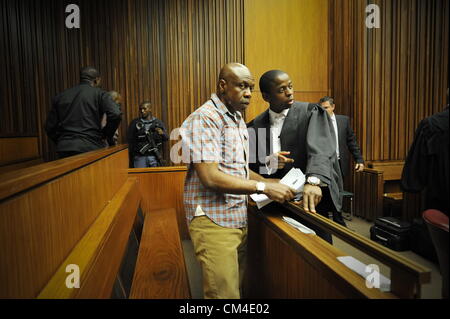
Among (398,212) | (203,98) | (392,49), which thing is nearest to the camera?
(398,212)

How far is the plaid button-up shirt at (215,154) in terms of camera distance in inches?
51.0

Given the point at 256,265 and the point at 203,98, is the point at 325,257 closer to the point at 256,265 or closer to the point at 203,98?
the point at 256,265

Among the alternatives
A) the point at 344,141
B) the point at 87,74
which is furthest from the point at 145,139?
the point at 344,141

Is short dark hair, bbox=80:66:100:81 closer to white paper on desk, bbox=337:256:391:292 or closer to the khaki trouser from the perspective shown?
the khaki trouser

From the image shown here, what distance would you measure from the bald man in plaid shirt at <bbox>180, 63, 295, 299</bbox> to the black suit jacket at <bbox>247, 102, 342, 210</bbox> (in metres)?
0.25

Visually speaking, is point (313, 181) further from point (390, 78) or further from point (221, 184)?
point (390, 78)

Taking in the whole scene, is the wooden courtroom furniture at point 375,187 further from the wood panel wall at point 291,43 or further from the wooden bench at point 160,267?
the wooden bench at point 160,267

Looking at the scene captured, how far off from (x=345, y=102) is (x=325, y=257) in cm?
393

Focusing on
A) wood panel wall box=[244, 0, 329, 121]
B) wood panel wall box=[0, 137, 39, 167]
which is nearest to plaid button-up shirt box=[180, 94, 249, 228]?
wood panel wall box=[0, 137, 39, 167]

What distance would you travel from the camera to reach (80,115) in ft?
8.42

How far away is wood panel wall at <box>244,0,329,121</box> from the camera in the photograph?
4.88 metres

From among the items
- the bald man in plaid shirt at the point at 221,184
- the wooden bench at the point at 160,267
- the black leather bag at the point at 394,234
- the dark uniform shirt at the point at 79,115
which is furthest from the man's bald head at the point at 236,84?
the black leather bag at the point at 394,234

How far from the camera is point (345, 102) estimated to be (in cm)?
449
